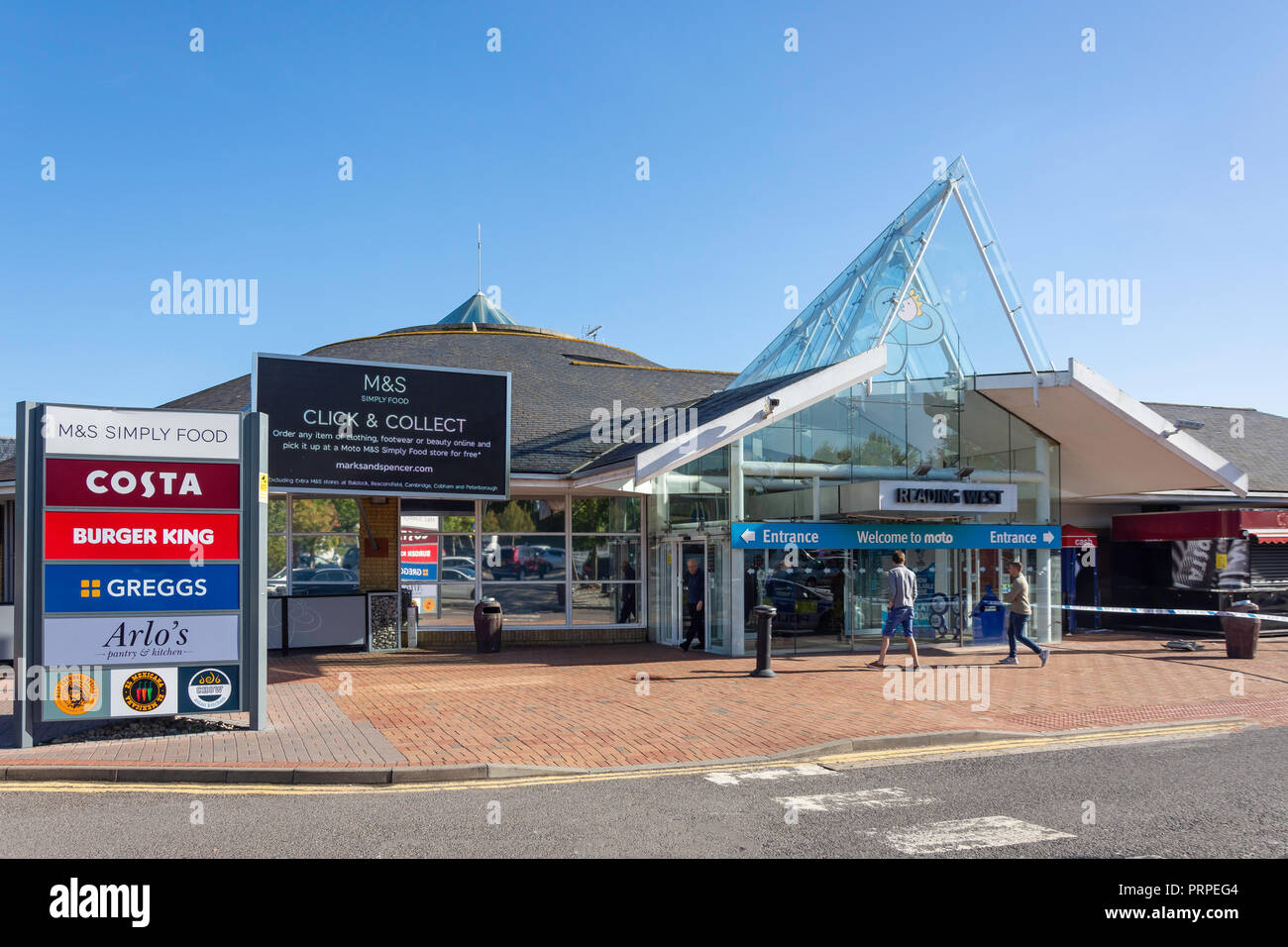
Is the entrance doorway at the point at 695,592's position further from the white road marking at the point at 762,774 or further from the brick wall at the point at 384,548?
the white road marking at the point at 762,774

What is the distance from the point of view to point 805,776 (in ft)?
28.5

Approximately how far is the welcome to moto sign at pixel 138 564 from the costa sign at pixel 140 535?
0.01 metres

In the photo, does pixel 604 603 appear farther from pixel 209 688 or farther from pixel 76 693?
pixel 76 693

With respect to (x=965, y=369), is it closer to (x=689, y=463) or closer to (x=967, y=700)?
(x=689, y=463)

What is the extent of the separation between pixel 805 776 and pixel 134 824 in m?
5.06

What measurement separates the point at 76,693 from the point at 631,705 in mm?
5703

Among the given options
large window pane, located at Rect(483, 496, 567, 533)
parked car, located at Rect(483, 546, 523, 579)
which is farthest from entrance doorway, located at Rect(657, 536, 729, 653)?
parked car, located at Rect(483, 546, 523, 579)

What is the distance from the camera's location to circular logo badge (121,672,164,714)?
9812 mm

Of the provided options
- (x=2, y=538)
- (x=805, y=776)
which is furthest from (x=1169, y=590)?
(x=2, y=538)

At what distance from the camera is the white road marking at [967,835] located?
21.2 ft

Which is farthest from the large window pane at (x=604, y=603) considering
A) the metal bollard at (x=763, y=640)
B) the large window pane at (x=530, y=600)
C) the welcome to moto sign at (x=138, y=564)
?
the welcome to moto sign at (x=138, y=564)

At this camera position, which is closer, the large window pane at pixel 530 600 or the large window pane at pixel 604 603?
the large window pane at pixel 530 600

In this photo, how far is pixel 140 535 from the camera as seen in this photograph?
9945 millimetres

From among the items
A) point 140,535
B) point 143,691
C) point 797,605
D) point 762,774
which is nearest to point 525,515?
point 797,605
